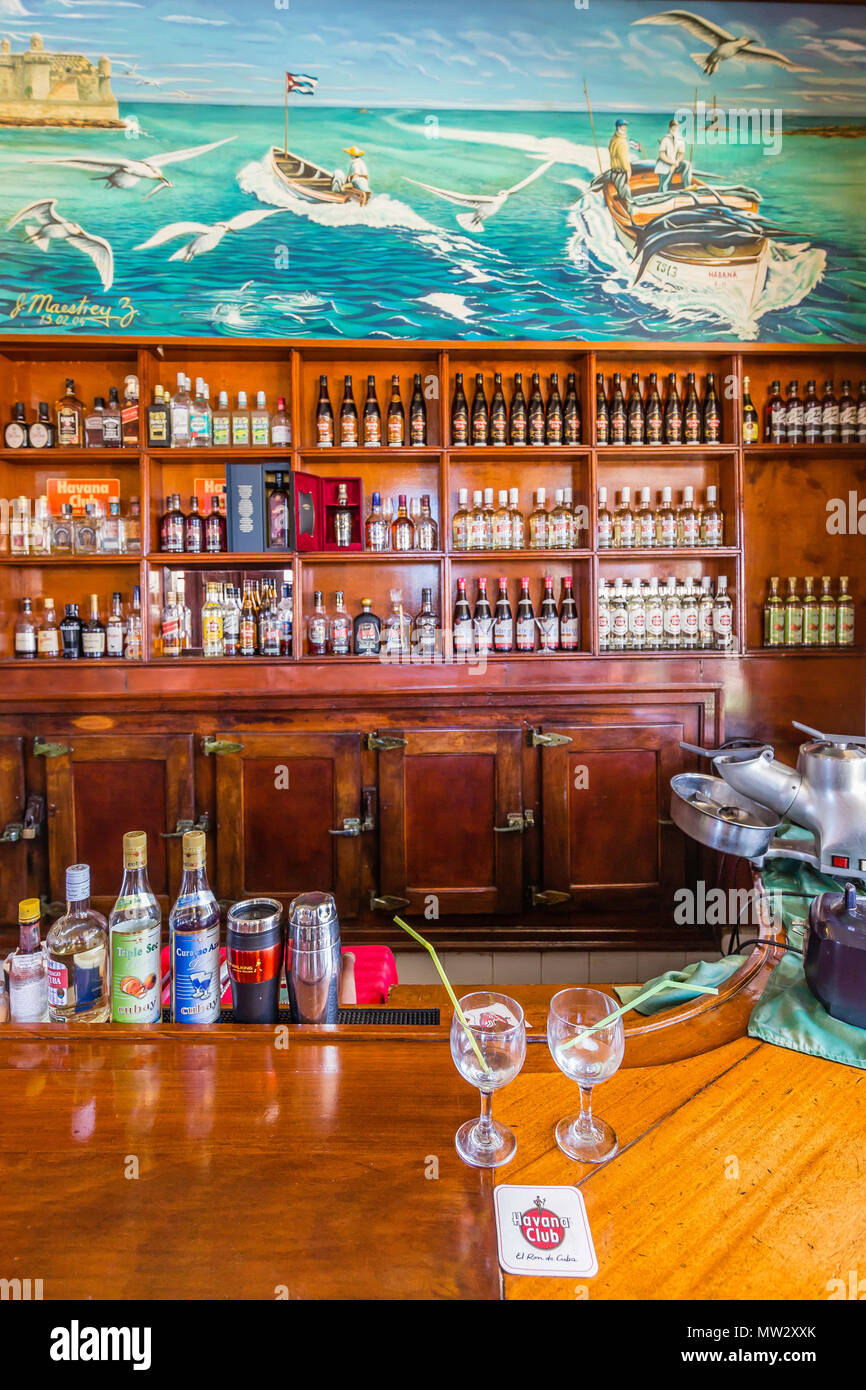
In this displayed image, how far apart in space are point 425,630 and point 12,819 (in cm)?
183

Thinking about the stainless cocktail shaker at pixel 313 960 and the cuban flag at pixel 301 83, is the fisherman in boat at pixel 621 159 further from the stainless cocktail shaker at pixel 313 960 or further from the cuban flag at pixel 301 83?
the stainless cocktail shaker at pixel 313 960

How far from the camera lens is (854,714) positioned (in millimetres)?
3184

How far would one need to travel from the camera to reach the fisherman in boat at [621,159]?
3148 mm

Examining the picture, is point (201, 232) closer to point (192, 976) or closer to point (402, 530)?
point (402, 530)


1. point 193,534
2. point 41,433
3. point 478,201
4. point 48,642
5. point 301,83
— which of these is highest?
point 301,83

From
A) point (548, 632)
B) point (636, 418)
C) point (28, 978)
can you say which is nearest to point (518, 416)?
point (636, 418)

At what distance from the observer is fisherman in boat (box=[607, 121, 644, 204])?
3.15 metres

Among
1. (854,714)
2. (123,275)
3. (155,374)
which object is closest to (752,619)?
(854,714)

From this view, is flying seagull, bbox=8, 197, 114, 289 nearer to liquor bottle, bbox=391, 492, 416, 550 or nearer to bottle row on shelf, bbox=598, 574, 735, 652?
liquor bottle, bbox=391, 492, 416, 550

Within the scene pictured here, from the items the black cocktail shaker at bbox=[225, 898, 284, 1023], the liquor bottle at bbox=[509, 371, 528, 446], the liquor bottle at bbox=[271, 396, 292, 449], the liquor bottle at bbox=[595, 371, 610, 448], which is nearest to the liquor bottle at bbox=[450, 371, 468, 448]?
the liquor bottle at bbox=[509, 371, 528, 446]

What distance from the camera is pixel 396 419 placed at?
3.14 meters

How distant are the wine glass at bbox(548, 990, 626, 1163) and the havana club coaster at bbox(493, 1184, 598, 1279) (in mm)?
65

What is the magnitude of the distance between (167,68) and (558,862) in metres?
3.64

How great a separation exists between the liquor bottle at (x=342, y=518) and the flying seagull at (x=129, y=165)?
143cm
